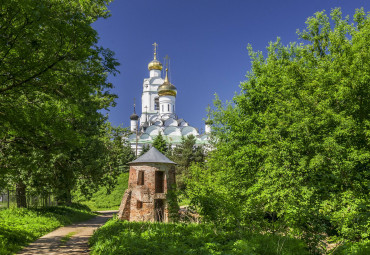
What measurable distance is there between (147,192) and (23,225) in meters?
5.00

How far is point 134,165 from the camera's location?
47.5 ft

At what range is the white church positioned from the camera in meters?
55.2

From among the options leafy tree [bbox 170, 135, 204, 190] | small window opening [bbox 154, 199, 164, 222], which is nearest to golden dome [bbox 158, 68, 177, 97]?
leafy tree [bbox 170, 135, 204, 190]

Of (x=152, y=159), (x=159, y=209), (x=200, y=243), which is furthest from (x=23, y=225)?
(x=200, y=243)

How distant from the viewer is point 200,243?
746 centimetres

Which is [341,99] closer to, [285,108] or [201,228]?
[285,108]

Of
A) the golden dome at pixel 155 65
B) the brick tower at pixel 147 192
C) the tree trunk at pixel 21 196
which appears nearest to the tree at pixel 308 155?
the brick tower at pixel 147 192

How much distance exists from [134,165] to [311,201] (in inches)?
315

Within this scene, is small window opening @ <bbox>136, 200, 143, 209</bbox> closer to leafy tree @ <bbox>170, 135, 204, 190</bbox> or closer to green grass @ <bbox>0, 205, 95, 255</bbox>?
green grass @ <bbox>0, 205, 95, 255</bbox>

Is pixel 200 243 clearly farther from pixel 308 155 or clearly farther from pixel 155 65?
pixel 155 65

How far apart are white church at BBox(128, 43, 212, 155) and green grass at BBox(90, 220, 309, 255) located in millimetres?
41491

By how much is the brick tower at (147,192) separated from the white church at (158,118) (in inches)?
1396

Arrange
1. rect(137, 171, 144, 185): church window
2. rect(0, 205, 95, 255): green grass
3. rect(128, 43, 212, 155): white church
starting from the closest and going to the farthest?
rect(0, 205, 95, 255): green grass < rect(137, 171, 144, 185): church window < rect(128, 43, 212, 155): white church

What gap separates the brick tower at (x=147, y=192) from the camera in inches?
543
